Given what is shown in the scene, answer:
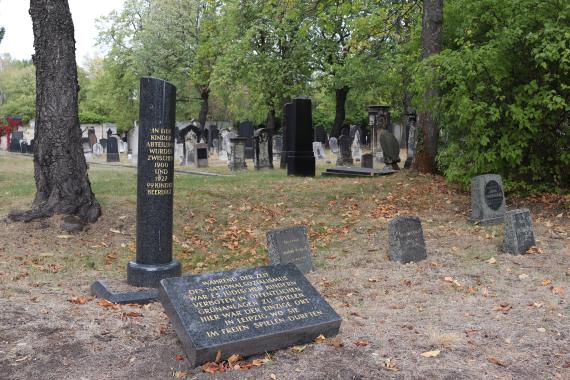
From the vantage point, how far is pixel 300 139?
649 inches

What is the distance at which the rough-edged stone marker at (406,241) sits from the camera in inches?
297

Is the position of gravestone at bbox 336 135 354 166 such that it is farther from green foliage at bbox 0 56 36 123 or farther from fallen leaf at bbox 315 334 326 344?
green foliage at bbox 0 56 36 123

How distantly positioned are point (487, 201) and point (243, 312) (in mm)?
6076

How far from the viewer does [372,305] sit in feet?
20.0

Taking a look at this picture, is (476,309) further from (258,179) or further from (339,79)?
(339,79)

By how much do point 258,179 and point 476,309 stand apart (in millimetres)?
8952

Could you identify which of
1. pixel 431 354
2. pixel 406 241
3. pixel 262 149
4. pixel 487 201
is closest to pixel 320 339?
pixel 431 354

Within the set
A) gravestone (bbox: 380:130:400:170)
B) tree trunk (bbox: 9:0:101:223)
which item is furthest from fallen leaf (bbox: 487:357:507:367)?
gravestone (bbox: 380:130:400:170)

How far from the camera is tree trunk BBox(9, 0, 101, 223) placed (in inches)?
356

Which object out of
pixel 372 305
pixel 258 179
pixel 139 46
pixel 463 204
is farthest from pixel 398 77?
pixel 139 46

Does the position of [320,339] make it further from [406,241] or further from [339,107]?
[339,107]

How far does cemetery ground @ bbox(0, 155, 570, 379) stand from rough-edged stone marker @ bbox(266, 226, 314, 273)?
0.92 ft

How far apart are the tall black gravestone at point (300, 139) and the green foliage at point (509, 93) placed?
200 inches

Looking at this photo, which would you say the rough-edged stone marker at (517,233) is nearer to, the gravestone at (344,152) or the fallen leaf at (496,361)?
the fallen leaf at (496,361)
